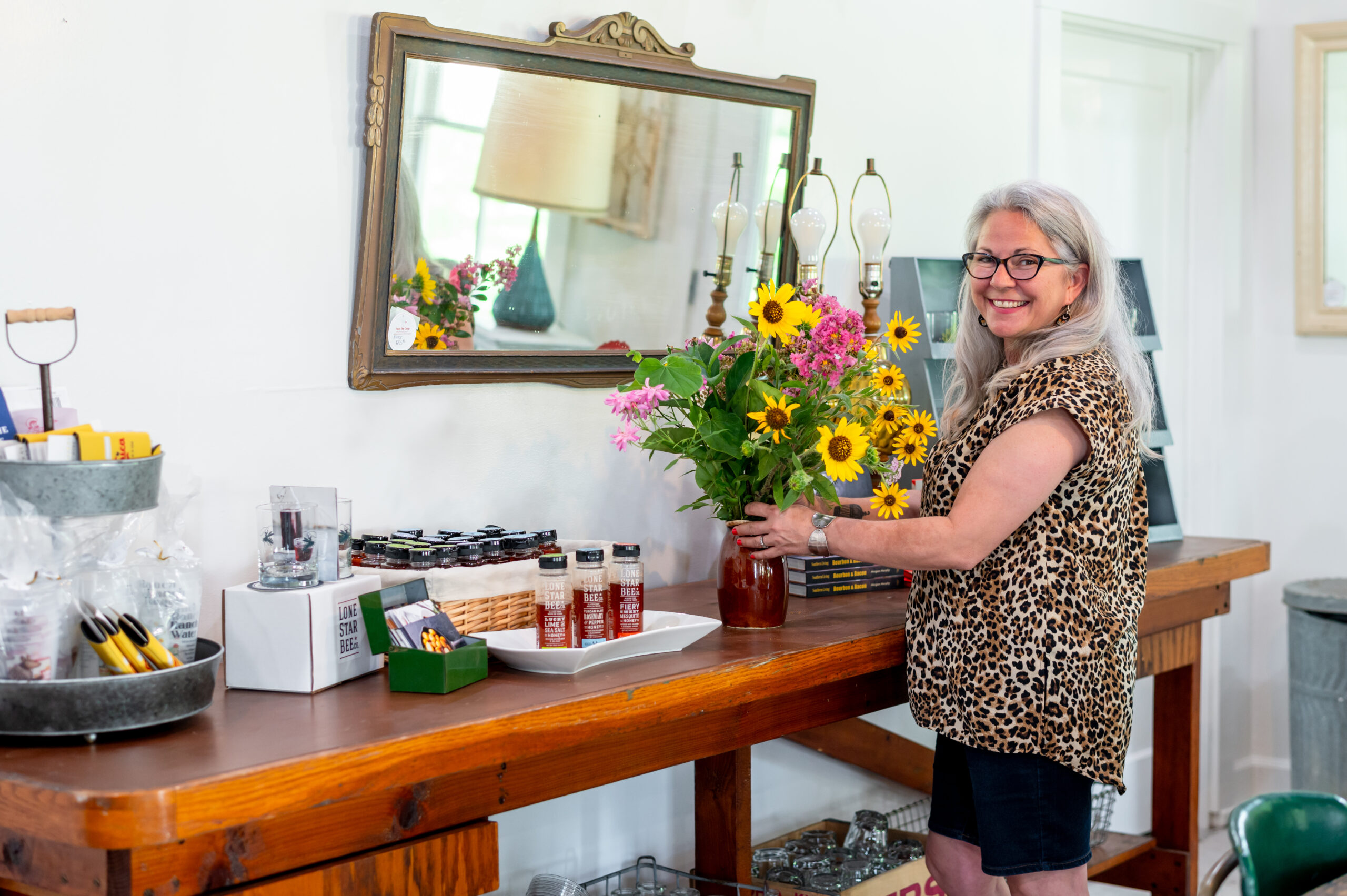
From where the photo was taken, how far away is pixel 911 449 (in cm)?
225

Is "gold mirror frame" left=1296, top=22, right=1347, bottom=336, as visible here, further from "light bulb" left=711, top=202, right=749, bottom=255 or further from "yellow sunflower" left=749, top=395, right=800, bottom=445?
"yellow sunflower" left=749, top=395, right=800, bottom=445

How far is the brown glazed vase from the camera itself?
6.80 feet

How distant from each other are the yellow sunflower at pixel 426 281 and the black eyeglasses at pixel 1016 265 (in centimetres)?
89

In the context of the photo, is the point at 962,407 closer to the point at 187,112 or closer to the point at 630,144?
the point at 630,144

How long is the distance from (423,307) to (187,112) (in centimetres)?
48

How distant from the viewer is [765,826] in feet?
9.46

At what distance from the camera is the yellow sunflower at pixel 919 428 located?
2.25 meters

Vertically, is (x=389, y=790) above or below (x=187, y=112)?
below

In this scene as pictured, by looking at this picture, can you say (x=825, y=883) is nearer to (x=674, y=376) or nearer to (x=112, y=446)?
(x=674, y=376)

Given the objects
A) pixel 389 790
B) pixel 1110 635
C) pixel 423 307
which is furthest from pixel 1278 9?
pixel 389 790

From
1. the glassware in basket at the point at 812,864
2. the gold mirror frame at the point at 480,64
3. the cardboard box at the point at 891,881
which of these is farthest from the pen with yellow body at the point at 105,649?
the glassware in basket at the point at 812,864

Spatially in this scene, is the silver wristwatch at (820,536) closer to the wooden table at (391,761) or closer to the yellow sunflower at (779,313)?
the wooden table at (391,761)

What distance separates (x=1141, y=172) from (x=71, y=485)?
341cm

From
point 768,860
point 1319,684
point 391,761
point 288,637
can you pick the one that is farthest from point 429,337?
point 1319,684
